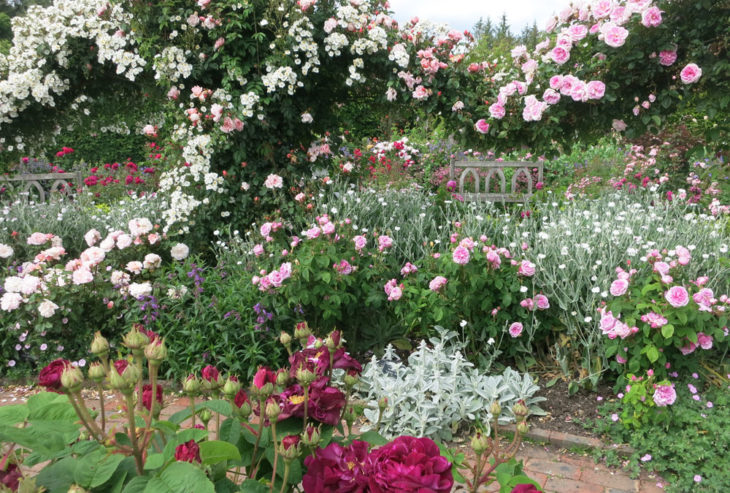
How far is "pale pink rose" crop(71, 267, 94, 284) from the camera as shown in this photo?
138 inches

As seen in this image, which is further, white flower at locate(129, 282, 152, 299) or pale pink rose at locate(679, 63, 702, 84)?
white flower at locate(129, 282, 152, 299)

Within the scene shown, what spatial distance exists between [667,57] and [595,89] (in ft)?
1.35

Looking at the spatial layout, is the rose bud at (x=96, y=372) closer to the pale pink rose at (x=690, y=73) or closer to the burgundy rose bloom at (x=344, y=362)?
the burgundy rose bloom at (x=344, y=362)

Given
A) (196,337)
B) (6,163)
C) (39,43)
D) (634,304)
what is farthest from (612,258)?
(6,163)

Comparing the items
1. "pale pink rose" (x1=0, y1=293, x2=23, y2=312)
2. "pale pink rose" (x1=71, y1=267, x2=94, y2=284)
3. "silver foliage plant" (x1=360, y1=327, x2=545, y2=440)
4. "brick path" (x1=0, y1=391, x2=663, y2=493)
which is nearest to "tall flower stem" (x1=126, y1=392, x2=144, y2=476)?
"brick path" (x1=0, y1=391, x2=663, y2=493)

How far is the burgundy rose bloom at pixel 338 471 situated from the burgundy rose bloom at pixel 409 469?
2 cm

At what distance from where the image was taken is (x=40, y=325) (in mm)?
3535

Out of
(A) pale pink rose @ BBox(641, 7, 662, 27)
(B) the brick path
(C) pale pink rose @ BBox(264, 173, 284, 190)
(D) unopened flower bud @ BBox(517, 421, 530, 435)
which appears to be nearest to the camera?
(D) unopened flower bud @ BBox(517, 421, 530, 435)

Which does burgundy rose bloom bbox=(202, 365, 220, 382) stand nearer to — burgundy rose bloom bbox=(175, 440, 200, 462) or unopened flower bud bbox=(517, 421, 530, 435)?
burgundy rose bloom bbox=(175, 440, 200, 462)

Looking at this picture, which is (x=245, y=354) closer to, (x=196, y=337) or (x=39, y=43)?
(x=196, y=337)

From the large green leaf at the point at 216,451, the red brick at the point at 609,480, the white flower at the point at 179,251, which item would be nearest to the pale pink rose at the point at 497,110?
the red brick at the point at 609,480

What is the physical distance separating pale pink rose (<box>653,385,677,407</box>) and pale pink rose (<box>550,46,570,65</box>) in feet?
6.52

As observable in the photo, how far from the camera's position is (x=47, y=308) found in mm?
3443

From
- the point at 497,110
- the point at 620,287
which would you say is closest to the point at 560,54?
the point at 497,110
